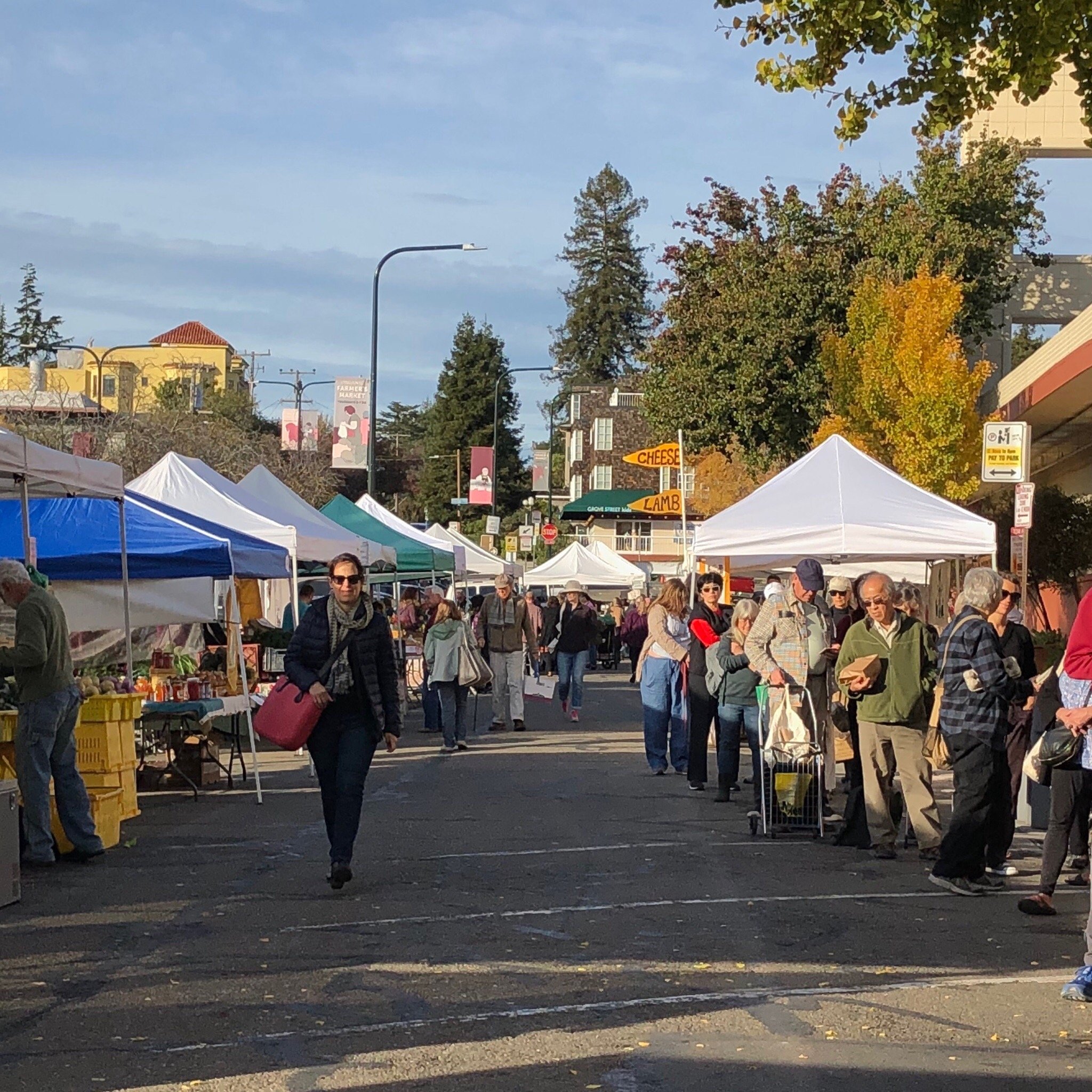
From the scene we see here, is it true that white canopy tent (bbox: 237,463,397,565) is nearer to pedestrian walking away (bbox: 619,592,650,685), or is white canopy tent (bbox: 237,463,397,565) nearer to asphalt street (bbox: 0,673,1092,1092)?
pedestrian walking away (bbox: 619,592,650,685)

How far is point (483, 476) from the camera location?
59.9 meters

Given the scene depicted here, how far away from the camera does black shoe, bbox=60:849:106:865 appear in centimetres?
1100

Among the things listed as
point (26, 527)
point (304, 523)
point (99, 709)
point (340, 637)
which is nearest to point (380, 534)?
point (304, 523)

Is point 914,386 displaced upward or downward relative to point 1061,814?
upward

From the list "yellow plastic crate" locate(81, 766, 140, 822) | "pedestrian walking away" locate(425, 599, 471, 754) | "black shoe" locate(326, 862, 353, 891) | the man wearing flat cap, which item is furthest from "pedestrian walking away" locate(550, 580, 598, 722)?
"black shoe" locate(326, 862, 353, 891)

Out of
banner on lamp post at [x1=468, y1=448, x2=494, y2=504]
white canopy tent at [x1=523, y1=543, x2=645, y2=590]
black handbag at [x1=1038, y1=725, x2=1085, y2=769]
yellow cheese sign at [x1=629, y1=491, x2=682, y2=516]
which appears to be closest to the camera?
black handbag at [x1=1038, y1=725, x2=1085, y2=769]

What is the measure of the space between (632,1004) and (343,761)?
10.9ft

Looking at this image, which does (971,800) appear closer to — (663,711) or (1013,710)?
(1013,710)

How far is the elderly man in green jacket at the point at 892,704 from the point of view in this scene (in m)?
10.9

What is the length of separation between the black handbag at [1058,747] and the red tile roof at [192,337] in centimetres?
12324

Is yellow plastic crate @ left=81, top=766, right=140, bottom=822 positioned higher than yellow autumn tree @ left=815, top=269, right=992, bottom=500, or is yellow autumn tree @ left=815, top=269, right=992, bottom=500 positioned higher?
yellow autumn tree @ left=815, top=269, right=992, bottom=500

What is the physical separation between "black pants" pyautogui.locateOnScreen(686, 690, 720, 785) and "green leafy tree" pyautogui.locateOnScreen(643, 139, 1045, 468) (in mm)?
22263

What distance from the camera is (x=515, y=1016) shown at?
6.75m

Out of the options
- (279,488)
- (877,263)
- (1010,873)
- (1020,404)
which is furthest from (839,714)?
(877,263)
